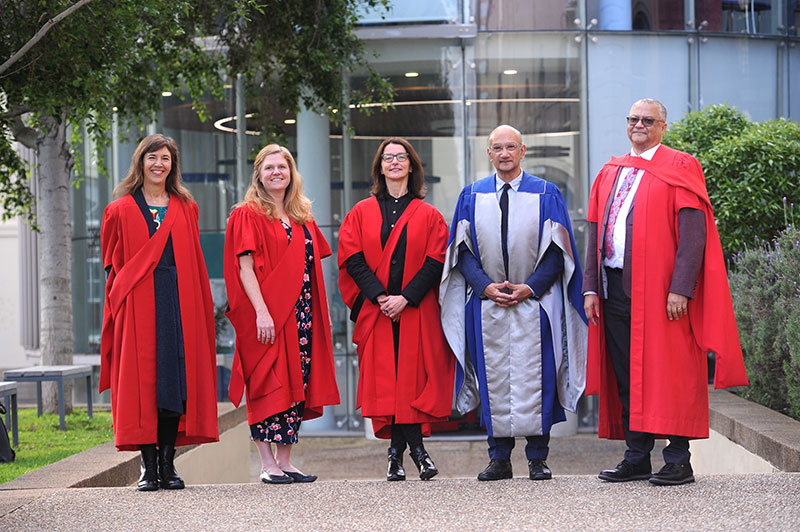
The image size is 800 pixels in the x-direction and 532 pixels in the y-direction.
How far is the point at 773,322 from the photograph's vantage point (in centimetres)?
762

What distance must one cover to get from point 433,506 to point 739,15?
10.0m

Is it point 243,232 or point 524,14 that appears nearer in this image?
point 243,232

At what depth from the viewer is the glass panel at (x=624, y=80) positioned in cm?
1263

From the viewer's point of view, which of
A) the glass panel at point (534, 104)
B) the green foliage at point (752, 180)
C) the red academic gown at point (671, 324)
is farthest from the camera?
the glass panel at point (534, 104)

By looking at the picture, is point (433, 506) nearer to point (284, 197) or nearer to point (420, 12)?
point (284, 197)

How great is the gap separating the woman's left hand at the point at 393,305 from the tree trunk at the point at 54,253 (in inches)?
215

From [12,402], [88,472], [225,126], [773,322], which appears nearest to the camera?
[88,472]

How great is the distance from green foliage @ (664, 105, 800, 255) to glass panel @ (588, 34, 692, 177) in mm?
2436

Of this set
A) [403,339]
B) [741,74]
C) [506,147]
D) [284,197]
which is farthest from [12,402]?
[741,74]

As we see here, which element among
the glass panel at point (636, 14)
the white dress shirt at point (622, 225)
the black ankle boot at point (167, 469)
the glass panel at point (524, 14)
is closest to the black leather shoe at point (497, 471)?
the white dress shirt at point (622, 225)

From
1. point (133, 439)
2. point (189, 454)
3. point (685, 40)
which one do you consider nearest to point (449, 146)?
point (685, 40)

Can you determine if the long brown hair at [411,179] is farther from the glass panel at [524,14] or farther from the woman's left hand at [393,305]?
the glass panel at [524,14]

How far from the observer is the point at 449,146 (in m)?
12.7

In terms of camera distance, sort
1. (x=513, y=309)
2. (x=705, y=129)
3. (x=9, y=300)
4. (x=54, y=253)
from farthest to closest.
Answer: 1. (x=9, y=300)
2. (x=705, y=129)
3. (x=54, y=253)
4. (x=513, y=309)
